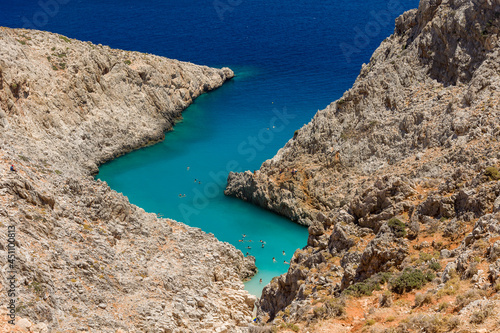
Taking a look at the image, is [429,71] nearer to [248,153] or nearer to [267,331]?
[248,153]

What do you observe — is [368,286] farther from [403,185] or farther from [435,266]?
[403,185]

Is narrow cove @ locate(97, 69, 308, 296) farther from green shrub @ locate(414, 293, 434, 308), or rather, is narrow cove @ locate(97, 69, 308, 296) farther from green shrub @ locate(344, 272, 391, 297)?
green shrub @ locate(414, 293, 434, 308)

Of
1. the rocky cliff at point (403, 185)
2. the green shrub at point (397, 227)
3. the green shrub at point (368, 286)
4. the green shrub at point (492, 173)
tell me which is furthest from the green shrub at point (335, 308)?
the green shrub at point (492, 173)

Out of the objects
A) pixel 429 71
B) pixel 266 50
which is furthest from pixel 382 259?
pixel 266 50

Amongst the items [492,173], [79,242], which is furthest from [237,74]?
[492,173]

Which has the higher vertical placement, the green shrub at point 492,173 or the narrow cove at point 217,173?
the narrow cove at point 217,173

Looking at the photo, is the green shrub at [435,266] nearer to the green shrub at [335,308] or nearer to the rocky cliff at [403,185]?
the rocky cliff at [403,185]
